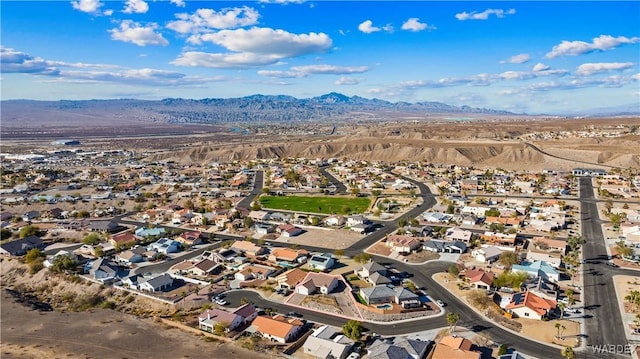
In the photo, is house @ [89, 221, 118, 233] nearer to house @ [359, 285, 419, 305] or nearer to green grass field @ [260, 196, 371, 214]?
green grass field @ [260, 196, 371, 214]

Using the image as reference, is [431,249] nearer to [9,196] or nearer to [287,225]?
[287,225]

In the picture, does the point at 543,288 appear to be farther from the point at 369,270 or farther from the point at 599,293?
the point at 369,270

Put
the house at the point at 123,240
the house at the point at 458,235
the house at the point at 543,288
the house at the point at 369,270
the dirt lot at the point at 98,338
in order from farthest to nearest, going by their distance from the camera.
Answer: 1. the house at the point at 123,240
2. the house at the point at 458,235
3. the house at the point at 369,270
4. the house at the point at 543,288
5. the dirt lot at the point at 98,338

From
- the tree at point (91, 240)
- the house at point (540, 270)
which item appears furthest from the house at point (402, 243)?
the tree at point (91, 240)

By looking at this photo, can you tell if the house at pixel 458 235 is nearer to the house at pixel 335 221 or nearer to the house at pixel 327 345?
the house at pixel 335 221

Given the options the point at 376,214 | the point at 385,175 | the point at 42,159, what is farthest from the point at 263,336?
the point at 42,159

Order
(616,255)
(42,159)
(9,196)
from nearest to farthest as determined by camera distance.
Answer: (616,255) < (9,196) < (42,159)

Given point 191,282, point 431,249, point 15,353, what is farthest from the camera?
point 431,249
